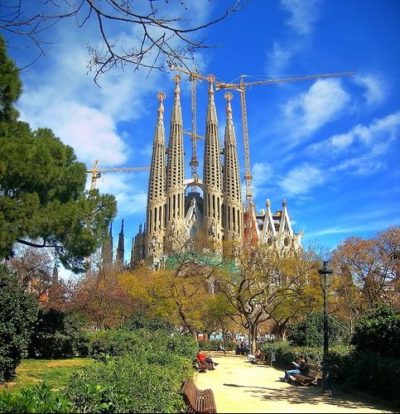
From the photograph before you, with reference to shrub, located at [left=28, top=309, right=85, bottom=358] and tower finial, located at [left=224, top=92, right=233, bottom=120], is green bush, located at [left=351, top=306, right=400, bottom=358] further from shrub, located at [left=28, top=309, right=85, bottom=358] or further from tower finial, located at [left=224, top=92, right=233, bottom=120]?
tower finial, located at [left=224, top=92, right=233, bottom=120]

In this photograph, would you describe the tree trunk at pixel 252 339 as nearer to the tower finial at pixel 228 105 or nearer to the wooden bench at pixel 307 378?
the wooden bench at pixel 307 378

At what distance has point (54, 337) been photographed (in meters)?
16.6

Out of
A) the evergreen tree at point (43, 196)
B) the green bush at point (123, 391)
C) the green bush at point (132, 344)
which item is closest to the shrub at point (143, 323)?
the green bush at point (132, 344)

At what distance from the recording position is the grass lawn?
34.1 feet

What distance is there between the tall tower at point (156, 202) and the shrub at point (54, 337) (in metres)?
48.8

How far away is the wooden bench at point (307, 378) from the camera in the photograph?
1070 centimetres

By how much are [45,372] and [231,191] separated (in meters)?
61.2

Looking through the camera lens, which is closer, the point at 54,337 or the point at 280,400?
the point at 280,400

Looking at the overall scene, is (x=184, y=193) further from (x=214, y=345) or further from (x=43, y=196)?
(x=43, y=196)

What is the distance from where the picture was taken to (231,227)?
7062cm

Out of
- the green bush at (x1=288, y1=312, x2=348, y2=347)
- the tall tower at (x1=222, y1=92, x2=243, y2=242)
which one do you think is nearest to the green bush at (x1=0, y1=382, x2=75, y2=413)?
the green bush at (x1=288, y1=312, x2=348, y2=347)

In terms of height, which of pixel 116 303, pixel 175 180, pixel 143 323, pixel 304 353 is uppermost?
pixel 175 180

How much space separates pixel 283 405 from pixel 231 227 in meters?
63.2

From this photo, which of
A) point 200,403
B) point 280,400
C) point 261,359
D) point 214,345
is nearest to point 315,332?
point 261,359
